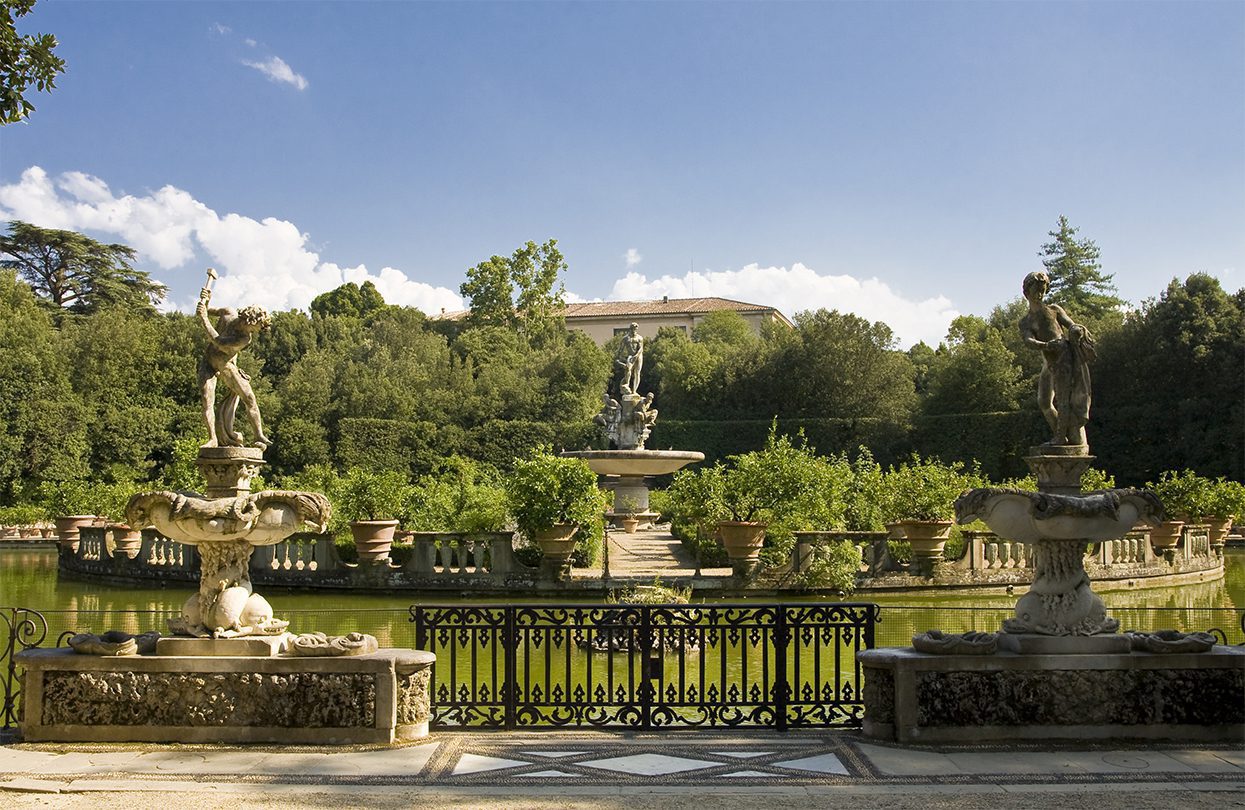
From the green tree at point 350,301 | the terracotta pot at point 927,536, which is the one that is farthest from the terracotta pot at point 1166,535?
the green tree at point 350,301

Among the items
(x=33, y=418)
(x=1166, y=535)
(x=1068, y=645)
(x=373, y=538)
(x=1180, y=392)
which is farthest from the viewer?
(x=1180, y=392)

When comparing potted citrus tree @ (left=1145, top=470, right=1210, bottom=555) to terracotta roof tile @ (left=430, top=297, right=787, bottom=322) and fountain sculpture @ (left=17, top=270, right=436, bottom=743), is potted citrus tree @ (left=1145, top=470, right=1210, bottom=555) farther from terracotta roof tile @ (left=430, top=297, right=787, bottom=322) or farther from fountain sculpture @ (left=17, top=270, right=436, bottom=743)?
terracotta roof tile @ (left=430, top=297, right=787, bottom=322)

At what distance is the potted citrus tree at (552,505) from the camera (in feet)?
48.5

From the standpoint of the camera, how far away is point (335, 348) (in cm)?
4206

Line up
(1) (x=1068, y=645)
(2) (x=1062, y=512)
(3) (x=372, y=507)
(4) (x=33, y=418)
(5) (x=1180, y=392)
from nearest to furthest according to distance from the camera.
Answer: (2) (x=1062, y=512)
(1) (x=1068, y=645)
(3) (x=372, y=507)
(4) (x=33, y=418)
(5) (x=1180, y=392)

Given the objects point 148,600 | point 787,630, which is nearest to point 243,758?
point 787,630

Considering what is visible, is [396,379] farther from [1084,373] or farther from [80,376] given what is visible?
[1084,373]

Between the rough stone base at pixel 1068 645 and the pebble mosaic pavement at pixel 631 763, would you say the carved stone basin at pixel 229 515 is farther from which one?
the rough stone base at pixel 1068 645

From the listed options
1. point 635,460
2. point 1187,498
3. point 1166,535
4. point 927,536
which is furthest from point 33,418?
point 1187,498

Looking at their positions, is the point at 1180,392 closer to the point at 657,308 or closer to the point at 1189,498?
the point at 1189,498

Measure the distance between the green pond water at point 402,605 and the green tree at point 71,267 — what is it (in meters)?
23.3

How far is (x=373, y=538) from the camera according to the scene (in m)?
15.0

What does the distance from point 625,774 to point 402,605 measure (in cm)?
862

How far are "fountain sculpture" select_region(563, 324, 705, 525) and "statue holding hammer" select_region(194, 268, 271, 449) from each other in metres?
13.3
